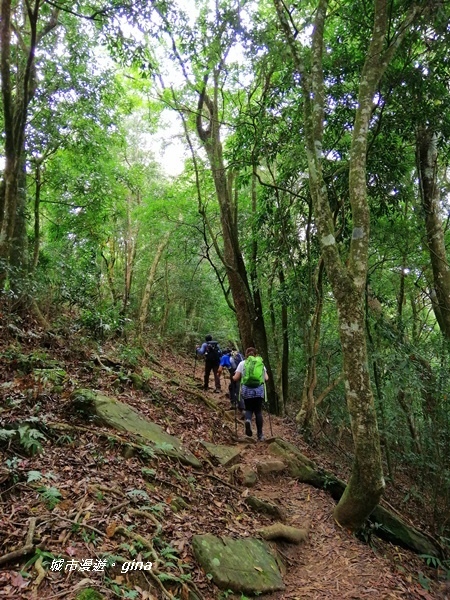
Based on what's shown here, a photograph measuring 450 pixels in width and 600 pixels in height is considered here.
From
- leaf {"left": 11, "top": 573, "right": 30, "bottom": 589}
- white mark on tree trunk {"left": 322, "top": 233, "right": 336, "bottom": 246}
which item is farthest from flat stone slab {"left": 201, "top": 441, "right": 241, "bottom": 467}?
leaf {"left": 11, "top": 573, "right": 30, "bottom": 589}

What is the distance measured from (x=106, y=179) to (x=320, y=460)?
11.2m

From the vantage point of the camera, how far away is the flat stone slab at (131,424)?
6045 mm

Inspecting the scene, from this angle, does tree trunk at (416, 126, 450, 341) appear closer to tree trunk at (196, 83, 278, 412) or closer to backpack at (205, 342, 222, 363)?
tree trunk at (196, 83, 278, 412)

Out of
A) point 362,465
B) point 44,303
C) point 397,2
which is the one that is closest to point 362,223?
point 362,465

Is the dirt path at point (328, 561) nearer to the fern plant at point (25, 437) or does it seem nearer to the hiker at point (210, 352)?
the fern plant at point (25, 437)

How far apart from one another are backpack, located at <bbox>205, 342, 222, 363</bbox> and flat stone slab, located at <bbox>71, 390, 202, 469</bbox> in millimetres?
5600

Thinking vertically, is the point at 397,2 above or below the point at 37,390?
above

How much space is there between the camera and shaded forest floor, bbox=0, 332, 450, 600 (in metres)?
3.25

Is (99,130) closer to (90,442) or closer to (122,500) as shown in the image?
(90,442)

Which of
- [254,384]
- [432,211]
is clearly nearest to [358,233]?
[254,384]

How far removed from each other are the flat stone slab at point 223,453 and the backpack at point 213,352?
4.73 meters

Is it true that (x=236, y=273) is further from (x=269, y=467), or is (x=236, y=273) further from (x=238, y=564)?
(x=238, y=564)

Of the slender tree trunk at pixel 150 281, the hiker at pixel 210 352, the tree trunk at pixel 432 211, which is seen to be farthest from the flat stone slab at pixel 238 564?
the slender tree trunk at pixel 150 281

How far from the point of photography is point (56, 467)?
445cm
